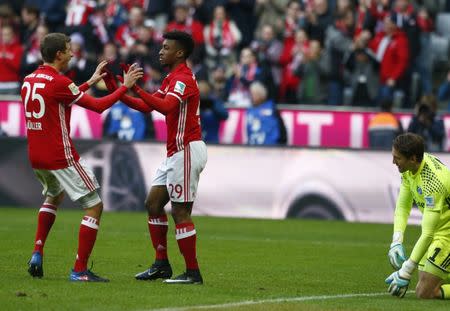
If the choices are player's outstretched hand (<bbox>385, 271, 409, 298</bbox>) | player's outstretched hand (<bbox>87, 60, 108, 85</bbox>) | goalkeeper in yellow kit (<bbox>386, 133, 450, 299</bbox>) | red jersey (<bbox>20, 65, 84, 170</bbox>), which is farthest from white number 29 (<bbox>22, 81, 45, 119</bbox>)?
player's outstretched hand (<bbox>385, 271, 409, 298</bbox>)

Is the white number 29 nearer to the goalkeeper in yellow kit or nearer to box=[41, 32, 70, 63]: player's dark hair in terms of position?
box=[41, 32, 70, 63]: player's dark hair

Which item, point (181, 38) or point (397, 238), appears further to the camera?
point (181, 38)

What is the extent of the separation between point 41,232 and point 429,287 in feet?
11.6

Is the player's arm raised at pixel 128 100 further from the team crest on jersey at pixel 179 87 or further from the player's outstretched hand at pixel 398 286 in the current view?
the player's outstretched hand at pixel 398 286

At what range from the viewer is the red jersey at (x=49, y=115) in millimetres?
10242

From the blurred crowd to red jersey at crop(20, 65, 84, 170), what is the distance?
10041 mm

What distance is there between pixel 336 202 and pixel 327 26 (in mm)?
5371

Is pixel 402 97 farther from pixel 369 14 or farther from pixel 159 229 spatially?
pixel 159 229

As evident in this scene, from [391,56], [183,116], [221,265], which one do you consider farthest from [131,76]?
[391,56]

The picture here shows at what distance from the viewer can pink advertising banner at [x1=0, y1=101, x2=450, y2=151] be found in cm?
2098

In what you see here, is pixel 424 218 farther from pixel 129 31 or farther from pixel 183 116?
pixel 129 31

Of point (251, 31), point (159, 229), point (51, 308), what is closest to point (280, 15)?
point (251, 31)

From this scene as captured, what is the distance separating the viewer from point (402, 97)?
21.8 m

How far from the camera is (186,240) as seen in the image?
10359 mm
